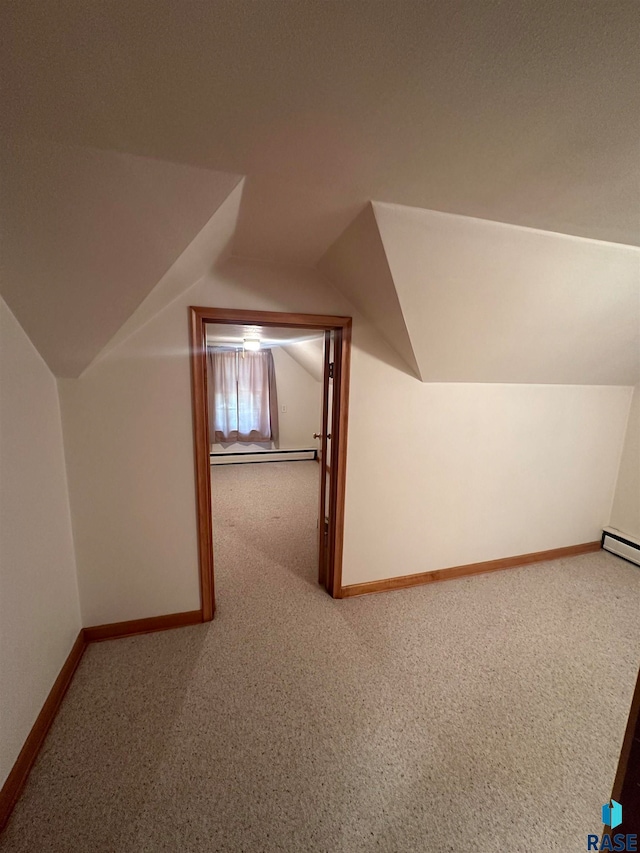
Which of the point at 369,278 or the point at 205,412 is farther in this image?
the point at 205,412

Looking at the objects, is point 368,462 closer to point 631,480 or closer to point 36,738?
point 36,738

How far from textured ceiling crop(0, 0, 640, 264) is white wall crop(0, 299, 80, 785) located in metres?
0.85

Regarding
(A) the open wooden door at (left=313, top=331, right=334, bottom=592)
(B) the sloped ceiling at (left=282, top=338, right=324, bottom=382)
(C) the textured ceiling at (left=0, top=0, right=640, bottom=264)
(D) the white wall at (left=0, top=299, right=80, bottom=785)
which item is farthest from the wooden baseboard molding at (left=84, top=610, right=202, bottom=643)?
(B) the sloped ceiling at (left=282, top=338, right=324, bottom=382)

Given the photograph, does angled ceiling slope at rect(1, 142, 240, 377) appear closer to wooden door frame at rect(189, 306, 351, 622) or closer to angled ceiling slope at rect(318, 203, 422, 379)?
wooden door frame at rect(189, 306, 351, 622)

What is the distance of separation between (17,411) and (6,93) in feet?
3.25

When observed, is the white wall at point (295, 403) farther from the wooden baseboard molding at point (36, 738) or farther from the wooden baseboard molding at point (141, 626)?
the wooden baseboard molding at point (36, 738)

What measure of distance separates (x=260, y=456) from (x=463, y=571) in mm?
3384

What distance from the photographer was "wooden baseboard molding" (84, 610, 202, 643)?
1856 mm

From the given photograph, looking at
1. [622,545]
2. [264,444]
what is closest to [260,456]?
[264,444]

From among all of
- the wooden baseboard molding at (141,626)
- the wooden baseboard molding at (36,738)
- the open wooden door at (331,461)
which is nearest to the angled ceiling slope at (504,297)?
the open wooden door at (331,461)

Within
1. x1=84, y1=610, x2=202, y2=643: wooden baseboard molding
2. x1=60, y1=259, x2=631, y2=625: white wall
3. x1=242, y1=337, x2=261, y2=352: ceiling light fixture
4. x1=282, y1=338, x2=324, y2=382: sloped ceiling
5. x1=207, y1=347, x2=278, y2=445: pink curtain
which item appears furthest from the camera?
x1=207, y1=347, x2=278, y2=445: pink curtain

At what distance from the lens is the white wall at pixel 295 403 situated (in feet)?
17.5

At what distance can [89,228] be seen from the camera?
103 cm

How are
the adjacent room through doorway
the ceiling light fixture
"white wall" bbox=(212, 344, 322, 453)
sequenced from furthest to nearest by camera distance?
"white wall" bbox=(212, 344, 322, 453)
the ceiling light fixture
the adjacent room through doorway
